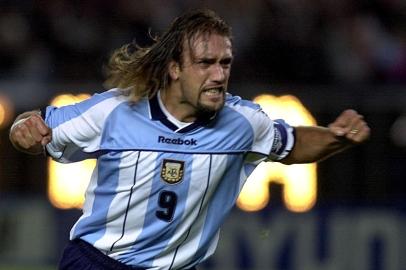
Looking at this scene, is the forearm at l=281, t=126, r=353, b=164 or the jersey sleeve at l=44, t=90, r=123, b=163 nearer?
the jersey sleeve at l=44, t=90, r=123, b=163

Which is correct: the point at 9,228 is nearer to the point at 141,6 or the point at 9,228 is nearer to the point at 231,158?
the point at 141,6

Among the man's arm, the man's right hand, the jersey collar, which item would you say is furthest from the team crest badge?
the man's arm

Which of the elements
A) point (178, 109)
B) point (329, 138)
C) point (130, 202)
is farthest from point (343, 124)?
point (130, 202)

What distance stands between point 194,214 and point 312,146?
0.73 meters

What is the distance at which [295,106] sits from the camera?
36.9 feet

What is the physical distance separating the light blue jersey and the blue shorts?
30mm

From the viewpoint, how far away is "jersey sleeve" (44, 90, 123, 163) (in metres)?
7.10

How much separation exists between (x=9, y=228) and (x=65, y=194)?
0.56m

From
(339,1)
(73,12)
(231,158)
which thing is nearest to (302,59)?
(339,1)

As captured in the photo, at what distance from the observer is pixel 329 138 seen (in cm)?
729

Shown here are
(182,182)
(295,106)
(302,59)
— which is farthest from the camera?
(302,59)

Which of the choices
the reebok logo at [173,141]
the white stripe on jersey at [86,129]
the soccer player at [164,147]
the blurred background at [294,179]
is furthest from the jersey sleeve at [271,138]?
the blurred background at [294,179]

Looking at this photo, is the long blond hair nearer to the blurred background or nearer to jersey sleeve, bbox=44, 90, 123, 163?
jersey sleeve, bbox=44, 90, 123, 163

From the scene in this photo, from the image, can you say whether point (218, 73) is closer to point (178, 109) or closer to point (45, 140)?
point (178, 109)
